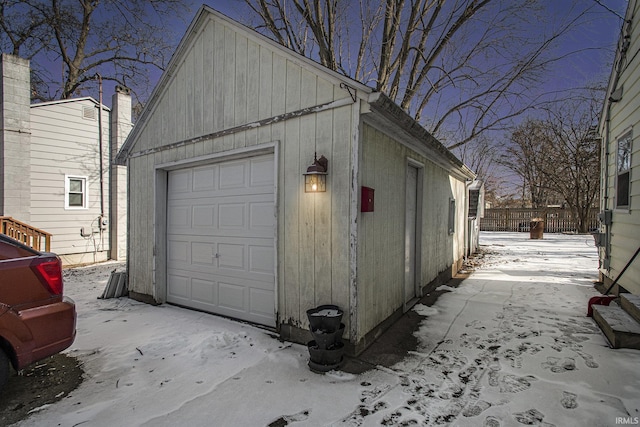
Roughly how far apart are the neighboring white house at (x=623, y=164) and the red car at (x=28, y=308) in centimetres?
640

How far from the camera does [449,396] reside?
2477mm

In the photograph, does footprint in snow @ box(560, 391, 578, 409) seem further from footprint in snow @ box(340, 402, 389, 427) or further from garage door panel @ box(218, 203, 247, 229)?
garage door panel @ box(218, 203, 247, 229)

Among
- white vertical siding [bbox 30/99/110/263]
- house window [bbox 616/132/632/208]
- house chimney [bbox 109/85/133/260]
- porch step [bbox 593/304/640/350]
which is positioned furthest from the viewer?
house chimney [bbox 109/85/133/260]

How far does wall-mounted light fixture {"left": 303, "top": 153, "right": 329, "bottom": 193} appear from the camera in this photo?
3177 millimetres

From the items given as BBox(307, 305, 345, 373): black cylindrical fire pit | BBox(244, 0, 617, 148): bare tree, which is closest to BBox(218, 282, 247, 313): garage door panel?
BBox(307, 305, 345, 373): black cylindrical fire pit

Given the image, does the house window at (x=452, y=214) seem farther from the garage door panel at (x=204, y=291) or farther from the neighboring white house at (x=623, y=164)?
the garage door panel at (x=204, y=291)

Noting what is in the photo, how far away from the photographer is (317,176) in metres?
3.20

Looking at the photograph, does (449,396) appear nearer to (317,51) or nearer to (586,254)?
(586,254)

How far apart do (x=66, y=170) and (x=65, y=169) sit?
3 cm

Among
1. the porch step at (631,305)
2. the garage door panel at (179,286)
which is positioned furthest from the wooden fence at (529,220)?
the garage door panel at (179,286)

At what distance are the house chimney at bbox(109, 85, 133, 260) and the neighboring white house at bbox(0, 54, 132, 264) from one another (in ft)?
0.09

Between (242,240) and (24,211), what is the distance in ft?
23.9

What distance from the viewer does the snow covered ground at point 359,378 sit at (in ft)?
7.36

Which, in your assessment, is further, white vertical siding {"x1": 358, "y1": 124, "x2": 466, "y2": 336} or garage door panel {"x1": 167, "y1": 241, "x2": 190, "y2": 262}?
garage door panel {"x1": 167, "y1": 241, "x2": 190, "y2": 262}
